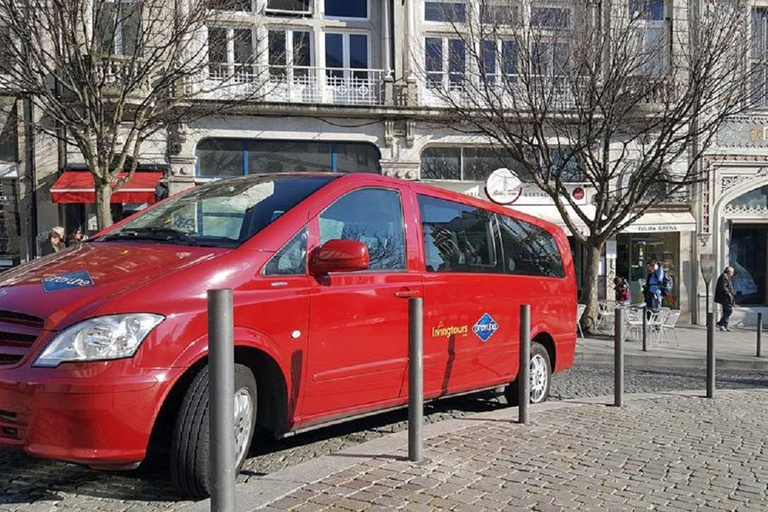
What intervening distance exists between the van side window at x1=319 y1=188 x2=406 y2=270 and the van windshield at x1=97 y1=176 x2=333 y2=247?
0.23 meters

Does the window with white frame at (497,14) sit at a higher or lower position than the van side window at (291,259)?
higher

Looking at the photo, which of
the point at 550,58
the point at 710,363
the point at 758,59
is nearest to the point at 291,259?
the point at 710,363

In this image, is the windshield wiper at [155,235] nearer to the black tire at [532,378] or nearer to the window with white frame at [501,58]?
the black tire at [532,378]

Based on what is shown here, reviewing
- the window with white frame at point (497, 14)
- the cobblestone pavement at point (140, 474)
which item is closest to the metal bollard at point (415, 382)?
the cobblestone pavement at point (140, 474)

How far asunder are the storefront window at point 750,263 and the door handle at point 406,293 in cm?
1945

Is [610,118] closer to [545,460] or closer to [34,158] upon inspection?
[545,460]

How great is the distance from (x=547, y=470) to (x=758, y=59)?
13440 mm

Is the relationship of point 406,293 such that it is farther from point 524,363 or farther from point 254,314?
point 254,314

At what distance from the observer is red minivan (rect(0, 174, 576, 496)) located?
10.2ft

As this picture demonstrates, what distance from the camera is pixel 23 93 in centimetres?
1151

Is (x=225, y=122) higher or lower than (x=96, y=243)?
higher

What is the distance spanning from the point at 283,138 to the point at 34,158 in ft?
20.7

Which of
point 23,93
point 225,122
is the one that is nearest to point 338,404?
point 23,93

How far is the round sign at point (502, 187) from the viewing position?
14734 millimetres
